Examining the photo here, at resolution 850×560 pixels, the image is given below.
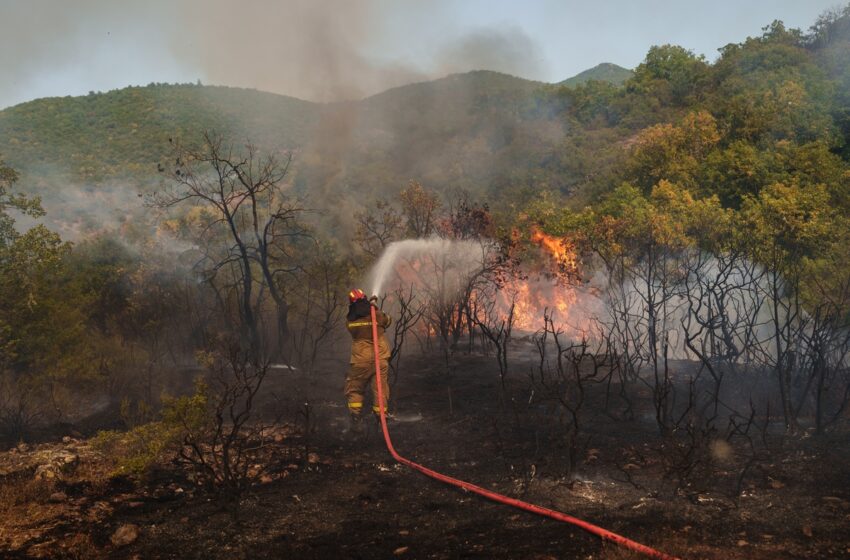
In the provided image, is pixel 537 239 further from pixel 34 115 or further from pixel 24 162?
pixel 34 115

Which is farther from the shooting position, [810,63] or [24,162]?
[24,162]

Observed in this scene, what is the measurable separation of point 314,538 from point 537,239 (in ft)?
67.8

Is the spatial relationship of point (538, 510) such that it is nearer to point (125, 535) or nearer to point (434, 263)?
point (125, 535)

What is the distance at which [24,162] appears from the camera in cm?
4719

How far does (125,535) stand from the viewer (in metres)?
5.13

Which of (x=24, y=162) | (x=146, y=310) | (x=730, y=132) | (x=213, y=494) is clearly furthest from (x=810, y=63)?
(x=24, y=162)

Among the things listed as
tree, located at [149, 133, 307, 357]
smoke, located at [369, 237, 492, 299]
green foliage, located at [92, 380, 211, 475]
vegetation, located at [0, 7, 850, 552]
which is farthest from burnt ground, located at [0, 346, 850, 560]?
smoke, located at [369, 237, 492, 299]

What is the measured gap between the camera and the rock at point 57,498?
5988mm

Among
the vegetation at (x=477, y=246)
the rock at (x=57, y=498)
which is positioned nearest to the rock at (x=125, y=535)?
the vegetation at (x=477, y=246)

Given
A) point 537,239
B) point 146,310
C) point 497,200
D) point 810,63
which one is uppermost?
point 810,63

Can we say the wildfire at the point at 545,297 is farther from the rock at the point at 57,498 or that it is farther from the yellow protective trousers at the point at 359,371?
the rock at the point at 57,498

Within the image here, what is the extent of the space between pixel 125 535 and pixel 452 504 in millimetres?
2828

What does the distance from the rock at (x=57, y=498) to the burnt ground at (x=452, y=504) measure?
4 cm

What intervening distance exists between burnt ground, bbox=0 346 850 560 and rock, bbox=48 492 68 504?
4cm
